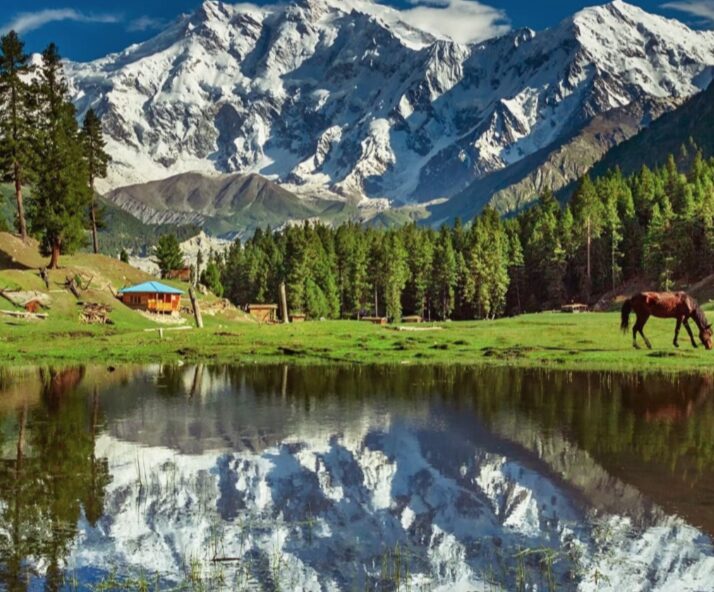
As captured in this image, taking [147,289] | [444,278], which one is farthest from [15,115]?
[444,278]

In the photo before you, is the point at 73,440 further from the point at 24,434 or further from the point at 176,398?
the point at 176,398

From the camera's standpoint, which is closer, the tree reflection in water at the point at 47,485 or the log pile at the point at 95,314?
the tree reflection in water at the point at 47,485

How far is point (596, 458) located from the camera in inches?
979

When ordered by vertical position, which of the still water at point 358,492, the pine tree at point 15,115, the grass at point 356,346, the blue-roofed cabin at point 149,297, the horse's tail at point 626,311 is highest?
the pine tree at point 15,115

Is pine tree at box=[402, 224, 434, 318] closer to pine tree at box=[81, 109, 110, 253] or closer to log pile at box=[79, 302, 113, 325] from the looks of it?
pine tree at box=[81, 109, 110, 253]

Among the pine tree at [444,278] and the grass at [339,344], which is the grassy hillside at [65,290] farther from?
the pine tree at [444,278]

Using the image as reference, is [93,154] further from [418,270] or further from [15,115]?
[418,270]

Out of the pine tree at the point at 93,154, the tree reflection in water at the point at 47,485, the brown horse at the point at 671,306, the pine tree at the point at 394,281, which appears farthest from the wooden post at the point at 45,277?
the pine tree at the point at 394,281

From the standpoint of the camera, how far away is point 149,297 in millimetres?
106625

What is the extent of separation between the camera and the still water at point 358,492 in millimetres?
15875

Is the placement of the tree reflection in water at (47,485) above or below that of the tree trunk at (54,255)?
below

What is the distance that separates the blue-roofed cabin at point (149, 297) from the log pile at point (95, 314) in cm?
1909

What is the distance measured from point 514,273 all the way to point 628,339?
10247 centimetres

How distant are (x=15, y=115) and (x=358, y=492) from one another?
290 feet
